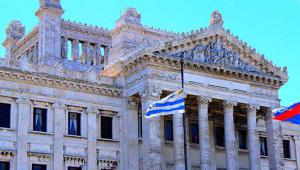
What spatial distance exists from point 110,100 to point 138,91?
272 cm

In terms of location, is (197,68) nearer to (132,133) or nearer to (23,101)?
(132,133)

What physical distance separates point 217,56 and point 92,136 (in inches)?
505

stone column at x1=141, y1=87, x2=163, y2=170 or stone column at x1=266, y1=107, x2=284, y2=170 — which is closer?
stone column at x1=141, y1=87, x2=163, y2=170

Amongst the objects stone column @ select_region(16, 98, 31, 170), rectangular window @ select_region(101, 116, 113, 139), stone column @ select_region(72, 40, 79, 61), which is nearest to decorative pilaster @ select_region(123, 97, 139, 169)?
rectangular window @ select_region(101, 116, 113, 139)

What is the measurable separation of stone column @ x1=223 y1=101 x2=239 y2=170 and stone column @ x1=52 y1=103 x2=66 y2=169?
13619 millimetres

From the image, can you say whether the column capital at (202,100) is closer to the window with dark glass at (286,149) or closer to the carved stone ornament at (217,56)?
the carved stone ornament at (217,56)

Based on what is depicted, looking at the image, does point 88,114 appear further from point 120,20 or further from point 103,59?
point 103,59

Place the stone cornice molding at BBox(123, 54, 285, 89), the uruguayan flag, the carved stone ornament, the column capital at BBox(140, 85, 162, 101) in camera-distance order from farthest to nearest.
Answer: the carved stone ornament, the stone cornice molding at BBox(123, 54, 285, 89), the column capital at BBox(140, 85, 162, 101), the uruguayan flag

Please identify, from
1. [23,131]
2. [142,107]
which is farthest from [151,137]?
[23,131]

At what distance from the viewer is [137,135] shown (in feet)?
173

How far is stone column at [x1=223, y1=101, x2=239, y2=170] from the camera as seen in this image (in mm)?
53094

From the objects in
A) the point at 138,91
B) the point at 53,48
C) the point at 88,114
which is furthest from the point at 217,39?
the point at 53,48

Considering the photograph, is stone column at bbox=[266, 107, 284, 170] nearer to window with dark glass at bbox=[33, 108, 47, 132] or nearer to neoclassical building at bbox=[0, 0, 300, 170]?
neoclassical building at bbox=[0, 0, 300, 170]

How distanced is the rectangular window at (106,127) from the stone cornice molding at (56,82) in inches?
80.0
